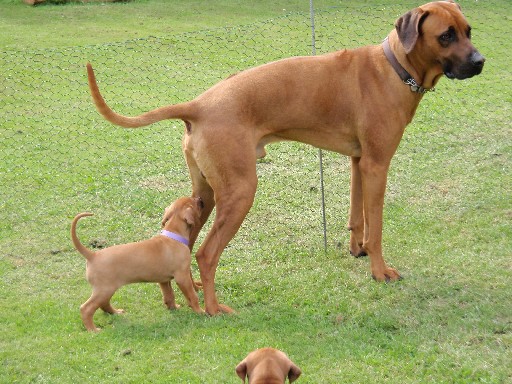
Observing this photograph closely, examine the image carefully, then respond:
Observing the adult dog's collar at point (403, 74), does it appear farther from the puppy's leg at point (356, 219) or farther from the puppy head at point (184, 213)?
the puppy head at point (184, 213)

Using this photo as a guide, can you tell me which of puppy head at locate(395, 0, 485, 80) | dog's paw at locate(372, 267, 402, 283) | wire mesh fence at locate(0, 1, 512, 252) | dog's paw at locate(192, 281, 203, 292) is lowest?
wire mesh fence at locate(0, 1, 512, 252)

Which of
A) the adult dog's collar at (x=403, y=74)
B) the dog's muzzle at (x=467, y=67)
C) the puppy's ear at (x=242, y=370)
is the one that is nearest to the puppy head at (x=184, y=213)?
the adult dog's collar at (x=403, y=74)

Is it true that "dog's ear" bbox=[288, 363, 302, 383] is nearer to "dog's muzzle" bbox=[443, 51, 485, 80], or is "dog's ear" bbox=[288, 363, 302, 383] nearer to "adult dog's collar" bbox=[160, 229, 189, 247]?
"adult dog's collar" bbox=[160, 229, 189, 247]

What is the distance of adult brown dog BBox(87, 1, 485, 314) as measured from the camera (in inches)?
229

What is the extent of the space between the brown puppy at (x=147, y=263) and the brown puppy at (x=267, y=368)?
5.30 feet

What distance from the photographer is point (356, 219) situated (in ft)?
22.6

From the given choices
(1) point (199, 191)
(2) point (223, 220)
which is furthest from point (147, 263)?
(1) point (199, 191)

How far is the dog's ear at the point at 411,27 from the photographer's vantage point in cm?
595

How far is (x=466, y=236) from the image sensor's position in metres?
7.04

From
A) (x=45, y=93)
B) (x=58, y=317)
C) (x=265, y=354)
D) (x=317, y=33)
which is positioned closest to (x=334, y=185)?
(x=58, y=317)

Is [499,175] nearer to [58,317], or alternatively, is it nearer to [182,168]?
[182,168]

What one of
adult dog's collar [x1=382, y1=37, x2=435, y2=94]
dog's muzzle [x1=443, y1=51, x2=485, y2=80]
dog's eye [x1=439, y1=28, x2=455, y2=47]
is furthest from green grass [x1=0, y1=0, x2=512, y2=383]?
dog's eye [x1=439, y1=28, x2=455, y2=47]

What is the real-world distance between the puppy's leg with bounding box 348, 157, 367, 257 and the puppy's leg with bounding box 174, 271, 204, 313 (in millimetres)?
1638

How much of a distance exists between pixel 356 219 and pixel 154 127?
15.1 ft
